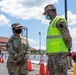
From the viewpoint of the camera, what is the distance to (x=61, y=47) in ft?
18.9

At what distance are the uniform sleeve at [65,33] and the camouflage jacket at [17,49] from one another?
178cm

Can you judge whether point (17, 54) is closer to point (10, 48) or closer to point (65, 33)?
point (10, 48)

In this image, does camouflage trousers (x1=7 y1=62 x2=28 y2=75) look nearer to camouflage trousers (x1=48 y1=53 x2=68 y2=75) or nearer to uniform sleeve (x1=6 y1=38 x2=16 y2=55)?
uniform sleeve (x1=6 y1=38 x2=16 y2=55)

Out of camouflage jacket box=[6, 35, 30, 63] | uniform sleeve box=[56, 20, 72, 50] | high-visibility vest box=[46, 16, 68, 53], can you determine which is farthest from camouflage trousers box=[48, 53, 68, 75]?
camouflage jacket box=[6, 35, 30, 63]

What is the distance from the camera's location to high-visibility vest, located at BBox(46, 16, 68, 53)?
5746mm

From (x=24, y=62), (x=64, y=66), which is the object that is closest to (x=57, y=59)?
(x=64, y=66)

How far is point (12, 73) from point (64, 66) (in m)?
1.98

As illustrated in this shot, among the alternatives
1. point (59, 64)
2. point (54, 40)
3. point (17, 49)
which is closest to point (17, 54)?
point (17, 49)

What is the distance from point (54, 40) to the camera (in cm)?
579

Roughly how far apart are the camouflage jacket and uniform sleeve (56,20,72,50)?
1.78 metres

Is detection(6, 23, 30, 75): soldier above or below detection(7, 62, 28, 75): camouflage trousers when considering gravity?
above

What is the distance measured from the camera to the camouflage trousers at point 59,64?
5.68 m

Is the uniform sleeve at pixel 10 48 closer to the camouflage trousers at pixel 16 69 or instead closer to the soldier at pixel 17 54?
the soldier at pixel 17 54

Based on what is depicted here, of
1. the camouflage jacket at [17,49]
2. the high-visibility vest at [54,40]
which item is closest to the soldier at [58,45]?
the high-visibility vest at [54,40]
